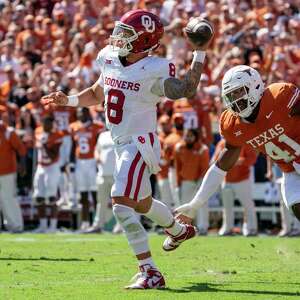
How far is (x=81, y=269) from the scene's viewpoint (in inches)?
333

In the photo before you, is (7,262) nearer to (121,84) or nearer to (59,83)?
(121,84)

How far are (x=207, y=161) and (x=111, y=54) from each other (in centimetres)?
681

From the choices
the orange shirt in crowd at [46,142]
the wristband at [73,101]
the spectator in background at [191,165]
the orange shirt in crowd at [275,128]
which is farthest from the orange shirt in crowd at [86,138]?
the orange shirt in crowd at [275,128]

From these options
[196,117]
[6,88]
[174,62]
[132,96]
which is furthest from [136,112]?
[6,88]

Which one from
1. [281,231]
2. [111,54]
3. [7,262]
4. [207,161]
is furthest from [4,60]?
[111,54]

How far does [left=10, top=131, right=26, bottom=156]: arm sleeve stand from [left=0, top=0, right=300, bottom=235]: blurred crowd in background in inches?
0.9

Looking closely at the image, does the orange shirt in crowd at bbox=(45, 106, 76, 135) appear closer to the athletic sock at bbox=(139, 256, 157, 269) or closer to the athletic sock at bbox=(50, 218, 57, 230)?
the athletic sock at bbox=(50, 218, 57, 230)

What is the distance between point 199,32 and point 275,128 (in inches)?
34.5

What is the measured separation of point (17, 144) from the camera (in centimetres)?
1476

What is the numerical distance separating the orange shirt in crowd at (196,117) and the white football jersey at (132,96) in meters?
7.00

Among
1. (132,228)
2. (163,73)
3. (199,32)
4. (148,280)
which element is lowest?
(148,280)

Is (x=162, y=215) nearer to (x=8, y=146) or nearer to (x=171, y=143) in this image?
(x=171, y=143)

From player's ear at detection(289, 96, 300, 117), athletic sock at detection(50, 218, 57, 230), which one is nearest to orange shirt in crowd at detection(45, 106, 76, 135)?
athletic sock at detection(50, 218, 57, 230)

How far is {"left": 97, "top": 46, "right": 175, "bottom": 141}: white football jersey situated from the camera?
7.19 metres
